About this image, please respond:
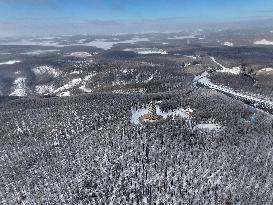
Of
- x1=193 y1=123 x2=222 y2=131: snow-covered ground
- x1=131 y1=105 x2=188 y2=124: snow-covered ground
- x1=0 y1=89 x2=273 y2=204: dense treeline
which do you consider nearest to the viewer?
x1=0 y1=89 x2=273 y2=204: dense treeline

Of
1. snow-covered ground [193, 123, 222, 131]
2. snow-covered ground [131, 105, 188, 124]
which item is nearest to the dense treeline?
snow-covered ground [131, 105, 188, 124]

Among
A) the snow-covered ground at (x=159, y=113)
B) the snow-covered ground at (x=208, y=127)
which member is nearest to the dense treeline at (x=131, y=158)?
the snow-covered ground at (x=159, y=113)

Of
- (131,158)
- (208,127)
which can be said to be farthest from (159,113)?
(131,158)

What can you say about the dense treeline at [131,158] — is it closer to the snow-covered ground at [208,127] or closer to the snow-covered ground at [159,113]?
the snow-covered ground at [159,113]

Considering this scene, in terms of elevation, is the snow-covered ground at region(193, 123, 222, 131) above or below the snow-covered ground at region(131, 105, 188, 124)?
below

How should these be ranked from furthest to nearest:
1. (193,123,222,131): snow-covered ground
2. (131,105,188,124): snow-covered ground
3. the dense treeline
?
(131,105,188,124): snow-covered ground
(193,123,222,131): snow-covered ground
the dense treeline

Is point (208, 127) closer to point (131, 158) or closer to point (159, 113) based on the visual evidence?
point (159, 113)

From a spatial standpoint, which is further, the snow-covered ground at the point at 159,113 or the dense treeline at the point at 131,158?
the snow-covered ground at the point at 159,113

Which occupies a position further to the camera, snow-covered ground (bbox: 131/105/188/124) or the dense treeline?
snow-covered ground (bbox: 131/105/188/124)

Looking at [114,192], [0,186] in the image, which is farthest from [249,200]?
[0,186]

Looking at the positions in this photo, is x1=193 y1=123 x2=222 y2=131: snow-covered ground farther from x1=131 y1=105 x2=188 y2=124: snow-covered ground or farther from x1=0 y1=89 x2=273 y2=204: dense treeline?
x1=131 y1=105 x2=188 y2=124: snow-covered ground

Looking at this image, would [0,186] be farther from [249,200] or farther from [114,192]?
[249,200]
